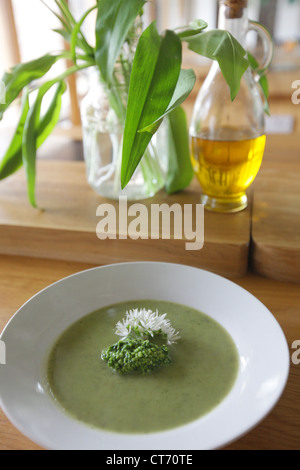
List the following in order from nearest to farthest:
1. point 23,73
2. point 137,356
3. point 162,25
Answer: point 137,356, point 23,73, point 162,25

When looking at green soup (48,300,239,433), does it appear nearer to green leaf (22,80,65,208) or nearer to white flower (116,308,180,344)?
white flower (116,308,180,344)

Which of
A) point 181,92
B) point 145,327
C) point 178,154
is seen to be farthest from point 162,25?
point 145,327

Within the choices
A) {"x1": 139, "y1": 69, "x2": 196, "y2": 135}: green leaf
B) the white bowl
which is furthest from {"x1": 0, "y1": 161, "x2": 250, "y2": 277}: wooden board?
{"x1": 139, "y1": 69, "x2": 196, "y2": 135}: green leaf

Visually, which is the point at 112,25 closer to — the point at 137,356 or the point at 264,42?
the point at 264,42

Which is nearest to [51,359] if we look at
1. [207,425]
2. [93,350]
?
[93,350]

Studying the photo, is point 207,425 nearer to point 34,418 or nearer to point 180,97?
point 34,418

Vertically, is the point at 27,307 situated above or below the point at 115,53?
below
